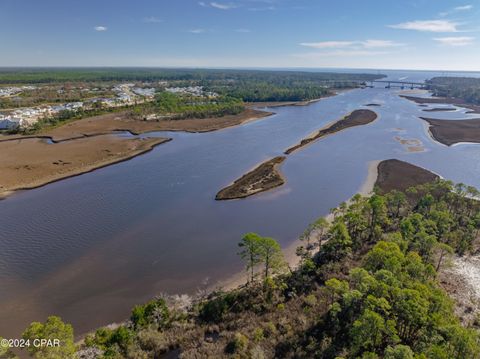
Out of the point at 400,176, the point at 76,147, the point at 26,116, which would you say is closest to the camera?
the point at 400,176

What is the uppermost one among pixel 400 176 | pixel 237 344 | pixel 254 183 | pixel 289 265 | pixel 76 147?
pixel 76 147

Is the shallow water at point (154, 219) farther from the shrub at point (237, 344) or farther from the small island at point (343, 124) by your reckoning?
the shrub at point (237, 344)

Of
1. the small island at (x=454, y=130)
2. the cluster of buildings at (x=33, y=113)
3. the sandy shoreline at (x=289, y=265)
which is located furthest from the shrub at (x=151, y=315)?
the cluster of buildings at (x=33, y=113)

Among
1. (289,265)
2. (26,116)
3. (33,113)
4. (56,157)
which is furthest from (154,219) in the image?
(33,113)

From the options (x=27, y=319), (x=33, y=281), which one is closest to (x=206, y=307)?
(x=27, y=319)

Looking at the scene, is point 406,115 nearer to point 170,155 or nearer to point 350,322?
point 170,155

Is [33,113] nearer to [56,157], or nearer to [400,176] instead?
[56,157]
